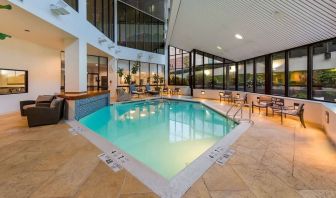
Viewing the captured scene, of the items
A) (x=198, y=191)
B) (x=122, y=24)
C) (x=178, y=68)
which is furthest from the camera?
(x=178, y=68)

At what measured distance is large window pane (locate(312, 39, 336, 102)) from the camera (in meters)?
5.98

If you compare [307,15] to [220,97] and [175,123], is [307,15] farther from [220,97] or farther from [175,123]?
[220,97]

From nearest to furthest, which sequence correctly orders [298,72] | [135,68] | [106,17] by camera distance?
[298,72]
[106,17]
[135,68]

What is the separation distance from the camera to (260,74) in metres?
10.4

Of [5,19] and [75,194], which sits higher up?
[5,19]

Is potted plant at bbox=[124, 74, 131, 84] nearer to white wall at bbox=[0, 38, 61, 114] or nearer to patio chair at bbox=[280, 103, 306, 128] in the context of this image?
white wall at bbox=[0, 38, 61, 114]

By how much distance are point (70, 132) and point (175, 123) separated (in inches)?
151

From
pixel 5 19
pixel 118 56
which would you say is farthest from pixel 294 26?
pixel 118 56

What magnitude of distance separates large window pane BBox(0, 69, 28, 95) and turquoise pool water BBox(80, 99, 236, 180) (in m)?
3.30

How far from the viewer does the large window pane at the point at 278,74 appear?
8.40 metres

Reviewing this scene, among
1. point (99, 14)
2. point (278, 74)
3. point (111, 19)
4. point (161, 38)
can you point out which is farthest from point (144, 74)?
point (278, 74)

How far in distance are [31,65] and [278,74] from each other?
11250mm

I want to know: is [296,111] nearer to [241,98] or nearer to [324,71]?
[324,71]

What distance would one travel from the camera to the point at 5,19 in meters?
5.53
